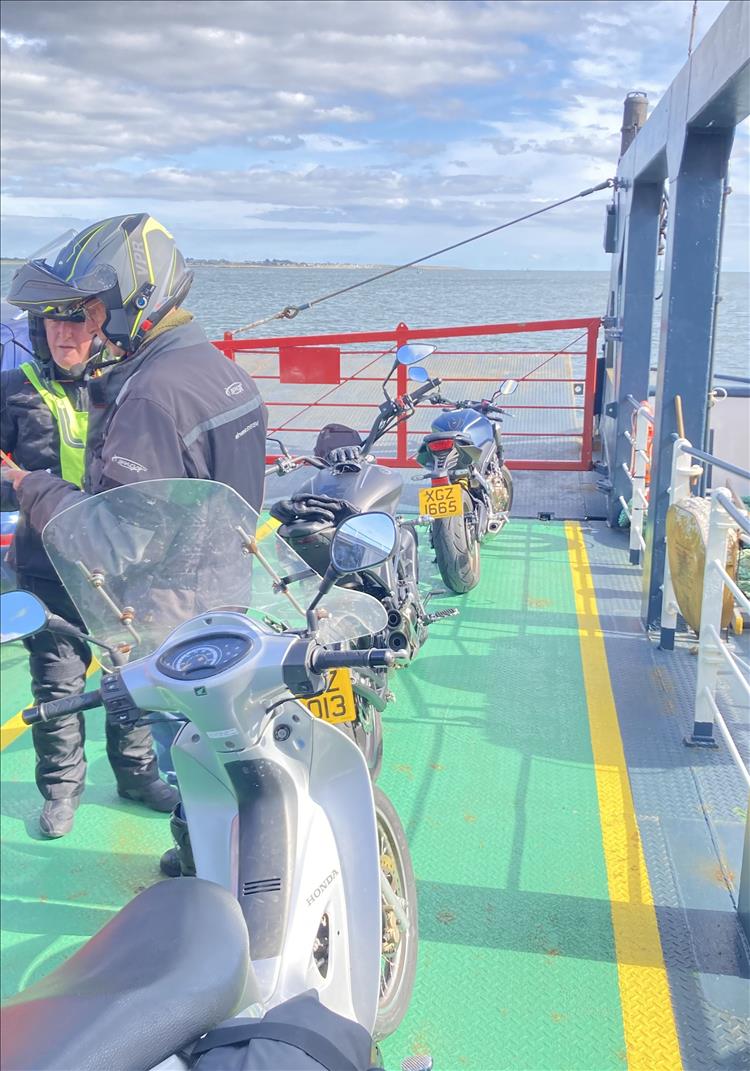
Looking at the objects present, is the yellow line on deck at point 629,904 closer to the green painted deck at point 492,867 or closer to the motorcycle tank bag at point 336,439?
the green painted deck at point 492,867

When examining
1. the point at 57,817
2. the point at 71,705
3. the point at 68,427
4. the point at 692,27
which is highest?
the point at 692,27

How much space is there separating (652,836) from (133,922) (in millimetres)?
2340

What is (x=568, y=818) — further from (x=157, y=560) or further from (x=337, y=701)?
(x=157, y=560)

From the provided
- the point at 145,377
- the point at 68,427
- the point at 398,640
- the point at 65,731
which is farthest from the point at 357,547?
the point at 65,731

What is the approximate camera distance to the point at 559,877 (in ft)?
9.59

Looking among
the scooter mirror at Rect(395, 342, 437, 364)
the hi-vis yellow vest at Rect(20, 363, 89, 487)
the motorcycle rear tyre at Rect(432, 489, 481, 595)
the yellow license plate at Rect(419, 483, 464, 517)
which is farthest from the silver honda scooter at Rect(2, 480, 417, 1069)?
the motorcycle rear tyre at Rect(432, 489, 481, 595)

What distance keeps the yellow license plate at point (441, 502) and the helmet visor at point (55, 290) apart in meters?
2.68

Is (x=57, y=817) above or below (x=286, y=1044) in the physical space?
below

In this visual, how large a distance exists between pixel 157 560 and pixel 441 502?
3071 mm

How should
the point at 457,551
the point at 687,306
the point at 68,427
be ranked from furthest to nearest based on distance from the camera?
the point at 457,551 < the point at 687,306 < the point at 68,427

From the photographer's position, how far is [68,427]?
3.10m

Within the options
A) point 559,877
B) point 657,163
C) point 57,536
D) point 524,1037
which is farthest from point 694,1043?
point 657,163

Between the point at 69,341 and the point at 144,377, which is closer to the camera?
the point at 144,377

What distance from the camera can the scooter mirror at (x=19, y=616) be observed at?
5.33 ft
